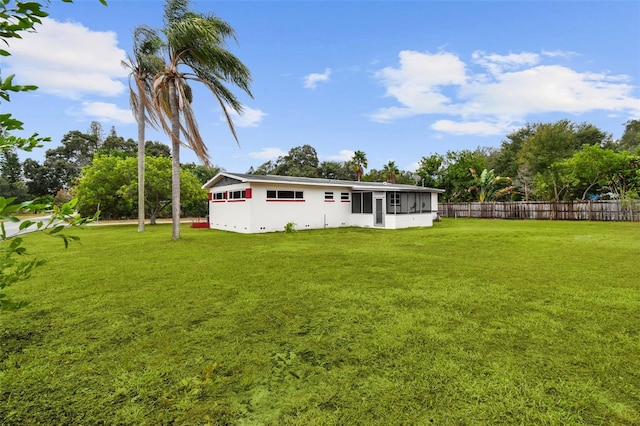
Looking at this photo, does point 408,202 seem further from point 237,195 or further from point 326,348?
point 326,348

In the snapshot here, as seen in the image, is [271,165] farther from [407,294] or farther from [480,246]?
[407,294]

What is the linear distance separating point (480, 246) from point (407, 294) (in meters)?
6.24

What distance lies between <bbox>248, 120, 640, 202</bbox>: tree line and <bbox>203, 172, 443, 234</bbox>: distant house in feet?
35.8

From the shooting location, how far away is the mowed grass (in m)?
2.23

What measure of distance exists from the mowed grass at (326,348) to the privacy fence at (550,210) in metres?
18.8

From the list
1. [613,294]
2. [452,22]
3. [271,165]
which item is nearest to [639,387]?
[613,294]

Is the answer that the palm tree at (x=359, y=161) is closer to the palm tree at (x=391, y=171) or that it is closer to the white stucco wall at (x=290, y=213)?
the palm tree at (x=391, y=171)

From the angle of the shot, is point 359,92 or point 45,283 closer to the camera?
point 45,283

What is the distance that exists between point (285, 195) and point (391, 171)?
1968 cm

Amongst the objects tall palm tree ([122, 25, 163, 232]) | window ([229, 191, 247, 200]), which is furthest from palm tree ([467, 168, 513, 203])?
tall palm tree ([122, 25, 163, 232])

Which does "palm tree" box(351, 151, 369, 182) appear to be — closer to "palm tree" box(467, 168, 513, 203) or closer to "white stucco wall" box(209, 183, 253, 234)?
"palm tree" box(467, 168, 513, 203)

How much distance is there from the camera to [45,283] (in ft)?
18.3

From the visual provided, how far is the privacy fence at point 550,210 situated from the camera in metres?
19.6

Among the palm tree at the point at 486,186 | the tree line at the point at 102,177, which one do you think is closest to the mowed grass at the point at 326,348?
the tree line at the point at 102,177
